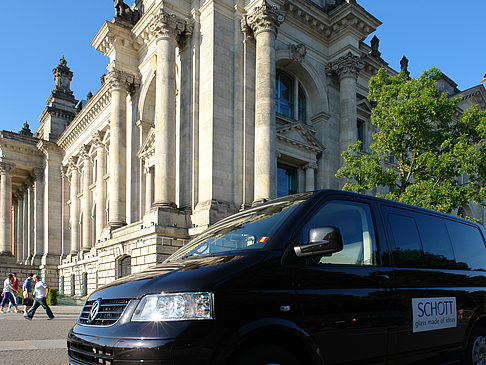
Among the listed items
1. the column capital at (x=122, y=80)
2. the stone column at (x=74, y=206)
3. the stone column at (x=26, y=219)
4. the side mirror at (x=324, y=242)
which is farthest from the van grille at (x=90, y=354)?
the stone column at (x=26, y=219)

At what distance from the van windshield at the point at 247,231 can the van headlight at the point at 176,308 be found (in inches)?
30.1

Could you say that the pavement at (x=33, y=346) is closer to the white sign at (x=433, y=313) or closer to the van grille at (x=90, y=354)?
the van grille at (x=90, y=354)

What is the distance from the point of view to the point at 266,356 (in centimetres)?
329

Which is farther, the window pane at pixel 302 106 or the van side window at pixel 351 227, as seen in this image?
the window pane at pixel 302 106

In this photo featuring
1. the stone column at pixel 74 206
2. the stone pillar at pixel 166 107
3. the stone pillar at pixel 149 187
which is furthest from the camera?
the stone column at pixel 74 206

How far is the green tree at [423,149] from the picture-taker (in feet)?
52.1

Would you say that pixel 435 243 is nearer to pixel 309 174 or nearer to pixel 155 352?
pixel 155 352

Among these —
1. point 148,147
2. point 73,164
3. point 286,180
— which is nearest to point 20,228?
point 73,164

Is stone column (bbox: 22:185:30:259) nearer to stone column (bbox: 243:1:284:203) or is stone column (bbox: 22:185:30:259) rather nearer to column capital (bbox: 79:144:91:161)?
column capital (bbox: 79:144:91:161)

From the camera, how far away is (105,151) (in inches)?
1414

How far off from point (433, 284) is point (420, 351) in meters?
0.76

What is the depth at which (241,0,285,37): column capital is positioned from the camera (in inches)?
810

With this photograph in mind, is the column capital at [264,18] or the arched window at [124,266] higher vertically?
the column capital at [264,18]

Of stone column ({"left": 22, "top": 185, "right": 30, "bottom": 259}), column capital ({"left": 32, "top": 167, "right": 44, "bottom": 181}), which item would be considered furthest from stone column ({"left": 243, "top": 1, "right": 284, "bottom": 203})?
stone column ({"left": 22, "top": 185, "right": 30, "bottom": 259})
